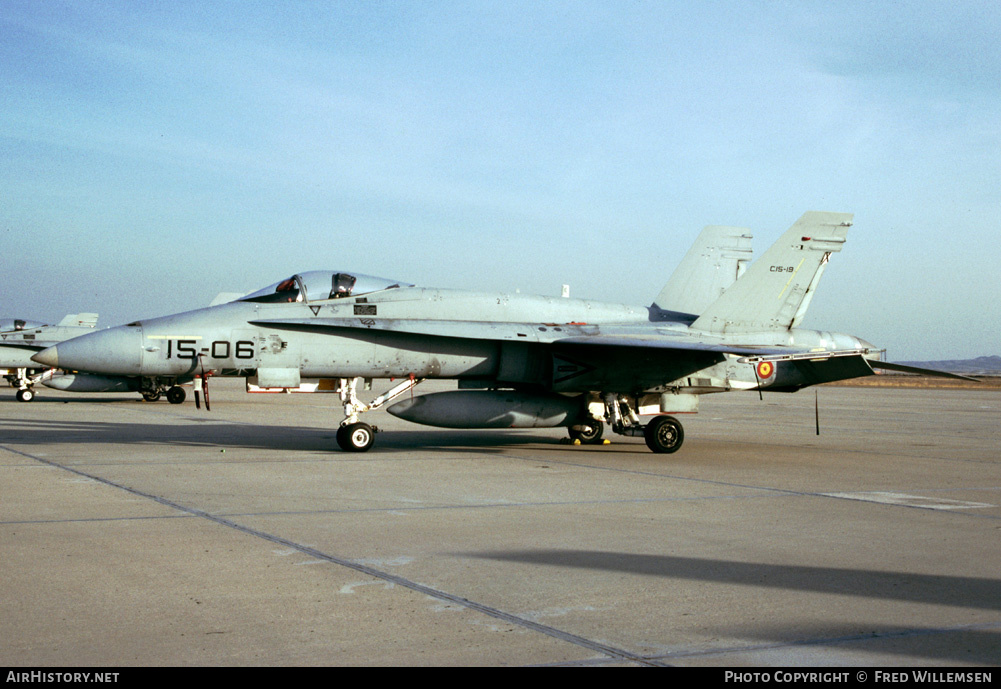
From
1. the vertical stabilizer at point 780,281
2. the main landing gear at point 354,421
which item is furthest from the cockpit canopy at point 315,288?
the vertical stabilizer at point 780,281

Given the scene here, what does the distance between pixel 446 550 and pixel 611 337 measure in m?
7.58

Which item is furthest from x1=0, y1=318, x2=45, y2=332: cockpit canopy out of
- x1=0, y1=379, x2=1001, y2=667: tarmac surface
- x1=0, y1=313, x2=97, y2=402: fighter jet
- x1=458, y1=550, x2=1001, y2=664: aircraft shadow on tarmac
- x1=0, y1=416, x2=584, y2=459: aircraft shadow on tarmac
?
x1=458, y1=550, x2=1001, y2=664: aircraft shadow on tarmac

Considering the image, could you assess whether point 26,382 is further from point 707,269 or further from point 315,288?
point 707,269

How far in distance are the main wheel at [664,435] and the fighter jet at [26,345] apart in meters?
21.5

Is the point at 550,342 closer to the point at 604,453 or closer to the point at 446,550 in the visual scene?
the point at 604,453

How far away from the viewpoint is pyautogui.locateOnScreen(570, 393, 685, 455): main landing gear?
13516 millimetres

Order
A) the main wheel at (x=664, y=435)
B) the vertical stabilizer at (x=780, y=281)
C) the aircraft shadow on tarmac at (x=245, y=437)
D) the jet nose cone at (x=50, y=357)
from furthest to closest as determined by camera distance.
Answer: the vertical stabilizer at (x=780, y=281)
the aircraft shadow on tarmac at (x=245, y=437)
the main wheel at (x=664, y=435)
the jet nose cone at (x=50, y=357)

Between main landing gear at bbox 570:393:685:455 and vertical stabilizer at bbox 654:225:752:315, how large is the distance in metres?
2.79

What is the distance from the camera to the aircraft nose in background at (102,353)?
37.0 ft

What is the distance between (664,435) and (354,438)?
184 inches

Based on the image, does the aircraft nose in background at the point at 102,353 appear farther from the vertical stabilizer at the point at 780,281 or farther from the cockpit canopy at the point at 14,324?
the cockpit canopy at the point at 14,324

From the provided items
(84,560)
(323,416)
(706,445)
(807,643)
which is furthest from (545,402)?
Answer: (323,416)

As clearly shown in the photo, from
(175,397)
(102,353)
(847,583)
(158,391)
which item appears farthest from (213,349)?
(158,391)

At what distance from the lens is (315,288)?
41.4ft
